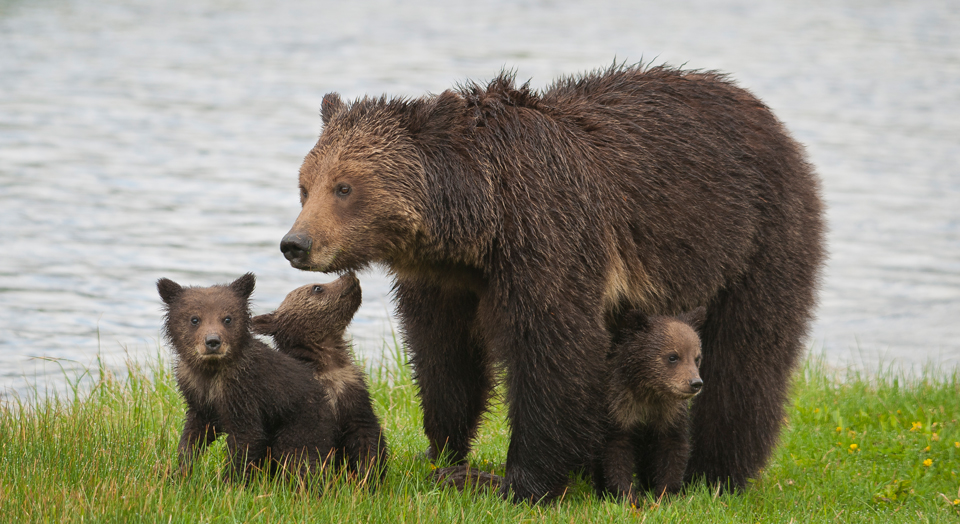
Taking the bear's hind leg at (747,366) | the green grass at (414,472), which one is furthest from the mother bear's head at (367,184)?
the bear's hind leg at (747,366)

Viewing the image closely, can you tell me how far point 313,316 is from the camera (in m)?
6.57

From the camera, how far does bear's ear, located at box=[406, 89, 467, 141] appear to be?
6.31 meters

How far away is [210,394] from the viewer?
607 cm

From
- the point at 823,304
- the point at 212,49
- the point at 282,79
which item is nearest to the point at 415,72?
the point at 282,79

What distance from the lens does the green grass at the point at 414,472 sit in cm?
575

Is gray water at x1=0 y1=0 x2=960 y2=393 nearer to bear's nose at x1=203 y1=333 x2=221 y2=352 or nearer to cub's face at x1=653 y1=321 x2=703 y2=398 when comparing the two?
cub's face at x1=653 y1=321 x2=703 y2=398

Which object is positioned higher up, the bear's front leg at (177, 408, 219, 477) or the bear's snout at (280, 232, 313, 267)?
the bear's snout at (280, 232, 313, 267)

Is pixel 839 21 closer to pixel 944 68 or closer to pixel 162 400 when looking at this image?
pixel 944 68

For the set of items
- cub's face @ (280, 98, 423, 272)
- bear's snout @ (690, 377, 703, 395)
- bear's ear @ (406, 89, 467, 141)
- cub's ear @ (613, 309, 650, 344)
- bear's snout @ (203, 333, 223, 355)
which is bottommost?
bear's snout @ (690, 377, 703, 395)

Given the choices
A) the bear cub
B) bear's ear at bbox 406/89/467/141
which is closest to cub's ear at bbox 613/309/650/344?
the bear cub

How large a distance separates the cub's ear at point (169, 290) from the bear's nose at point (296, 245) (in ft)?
2.35

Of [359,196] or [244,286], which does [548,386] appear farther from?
[244,286]

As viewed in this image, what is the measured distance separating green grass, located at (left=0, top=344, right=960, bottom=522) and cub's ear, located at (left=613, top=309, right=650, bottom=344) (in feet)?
3.20

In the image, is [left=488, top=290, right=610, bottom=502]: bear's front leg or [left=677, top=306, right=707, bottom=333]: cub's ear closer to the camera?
[left=488, top=290, right=610, bottom=502]: bear's front leg
